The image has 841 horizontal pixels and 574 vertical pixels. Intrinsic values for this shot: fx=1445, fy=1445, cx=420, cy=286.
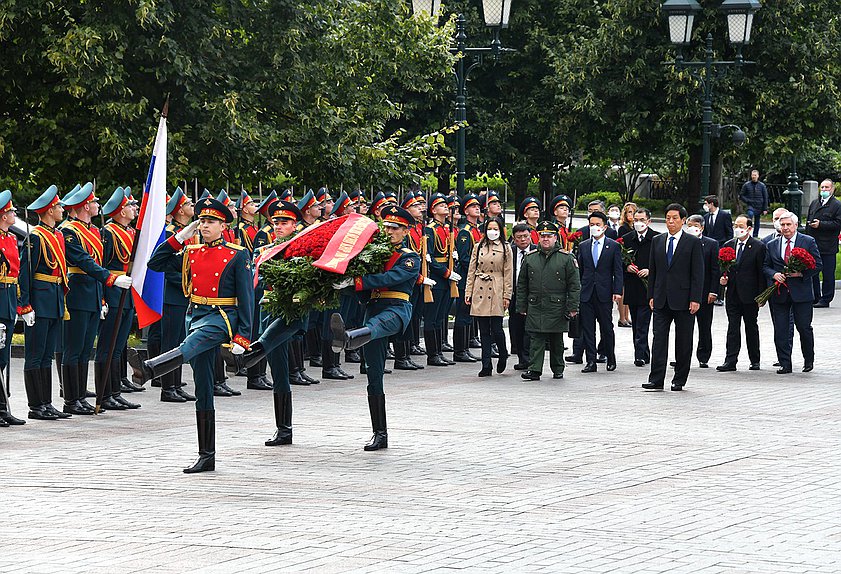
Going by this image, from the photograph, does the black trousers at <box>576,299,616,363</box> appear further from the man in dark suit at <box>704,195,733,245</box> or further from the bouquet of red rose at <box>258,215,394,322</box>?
the man in dark suit at <box>704,195,733,245</box>

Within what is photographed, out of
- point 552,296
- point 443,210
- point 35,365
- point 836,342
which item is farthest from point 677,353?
point 35,365

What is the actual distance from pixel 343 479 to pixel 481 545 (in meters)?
2.27

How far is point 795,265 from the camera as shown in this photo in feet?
56.5

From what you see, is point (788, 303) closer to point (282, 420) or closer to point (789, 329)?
point (789, 329)

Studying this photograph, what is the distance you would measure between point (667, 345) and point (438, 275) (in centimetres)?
394

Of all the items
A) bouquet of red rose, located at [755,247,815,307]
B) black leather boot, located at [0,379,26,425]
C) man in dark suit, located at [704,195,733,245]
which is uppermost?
man in dark suit, located at [704,195,733,245]

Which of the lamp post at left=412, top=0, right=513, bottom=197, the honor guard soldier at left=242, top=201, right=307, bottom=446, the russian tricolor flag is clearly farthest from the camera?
the lamp post at left=412, top=0, right=513, bottom=197

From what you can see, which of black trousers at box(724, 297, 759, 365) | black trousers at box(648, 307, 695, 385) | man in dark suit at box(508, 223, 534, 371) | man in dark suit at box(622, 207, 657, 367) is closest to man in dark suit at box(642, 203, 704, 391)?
black trousers at box(648, 307, 695, 385)

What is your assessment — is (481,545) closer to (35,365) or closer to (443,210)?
(35,365)

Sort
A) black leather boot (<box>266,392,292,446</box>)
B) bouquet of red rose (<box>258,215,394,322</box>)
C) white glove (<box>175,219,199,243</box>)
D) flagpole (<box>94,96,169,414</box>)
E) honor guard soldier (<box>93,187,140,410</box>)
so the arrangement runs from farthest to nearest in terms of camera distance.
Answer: honor guard soldier (<box>93,187,140,410</box>)
flagpole (<box>94,96,169,414</box>)
black leather boot (<box>266,392,292,446</box>)
white glove (<box>175,219,199,243</box>)
bouquet of red rose (<box>258,215,394,322</box>)

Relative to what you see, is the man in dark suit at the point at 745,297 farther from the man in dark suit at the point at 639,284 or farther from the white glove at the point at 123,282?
the white glove at the point at 123,282

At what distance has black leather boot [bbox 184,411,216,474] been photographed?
1038 cm

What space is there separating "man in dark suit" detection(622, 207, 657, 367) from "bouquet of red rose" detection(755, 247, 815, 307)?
1.44 meters

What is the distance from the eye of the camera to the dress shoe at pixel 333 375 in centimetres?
1652
